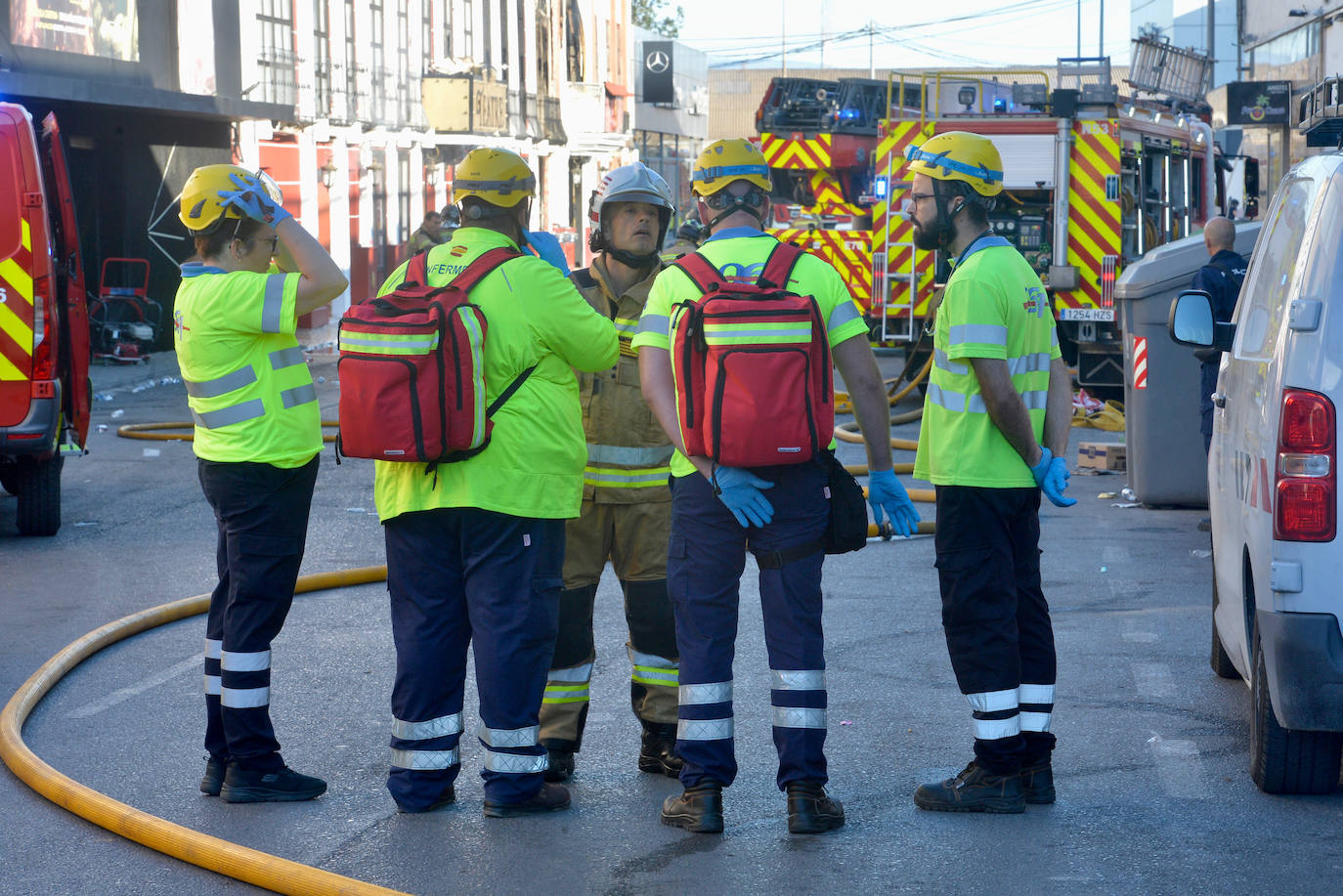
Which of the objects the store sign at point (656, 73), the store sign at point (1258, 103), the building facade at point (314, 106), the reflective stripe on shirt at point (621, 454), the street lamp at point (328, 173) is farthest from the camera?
the store sign at point (656, 73)

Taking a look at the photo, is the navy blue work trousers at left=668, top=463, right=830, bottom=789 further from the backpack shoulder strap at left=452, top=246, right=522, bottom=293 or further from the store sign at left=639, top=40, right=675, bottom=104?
the store sign at left=639, top=40, right=675, bottom=104

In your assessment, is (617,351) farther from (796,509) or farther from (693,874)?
(693,874)

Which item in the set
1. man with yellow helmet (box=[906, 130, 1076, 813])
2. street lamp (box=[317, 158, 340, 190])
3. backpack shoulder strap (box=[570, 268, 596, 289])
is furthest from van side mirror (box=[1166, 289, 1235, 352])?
street lamp (box=[317, 158, 340, 190])

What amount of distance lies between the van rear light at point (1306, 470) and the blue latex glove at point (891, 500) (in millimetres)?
1000

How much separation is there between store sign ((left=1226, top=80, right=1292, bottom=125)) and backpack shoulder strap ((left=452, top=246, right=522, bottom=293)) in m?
21.7

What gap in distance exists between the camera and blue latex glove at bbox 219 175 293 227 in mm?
5027

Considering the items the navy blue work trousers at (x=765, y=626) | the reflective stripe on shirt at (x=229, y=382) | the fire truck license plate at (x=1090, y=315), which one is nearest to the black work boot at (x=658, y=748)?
the navy blue work trousers at (x=765, y=626)

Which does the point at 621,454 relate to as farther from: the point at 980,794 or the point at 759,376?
the point at 980,794

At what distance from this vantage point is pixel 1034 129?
628 inches

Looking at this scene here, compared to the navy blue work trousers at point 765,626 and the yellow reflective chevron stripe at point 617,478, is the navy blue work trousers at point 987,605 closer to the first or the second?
the navy blue work trousers at point 765,626

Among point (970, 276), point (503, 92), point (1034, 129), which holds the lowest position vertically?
point (970, 276)

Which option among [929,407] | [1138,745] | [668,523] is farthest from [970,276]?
[1138,745]

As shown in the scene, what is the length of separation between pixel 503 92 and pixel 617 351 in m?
38.6

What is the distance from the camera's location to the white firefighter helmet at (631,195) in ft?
17.2
